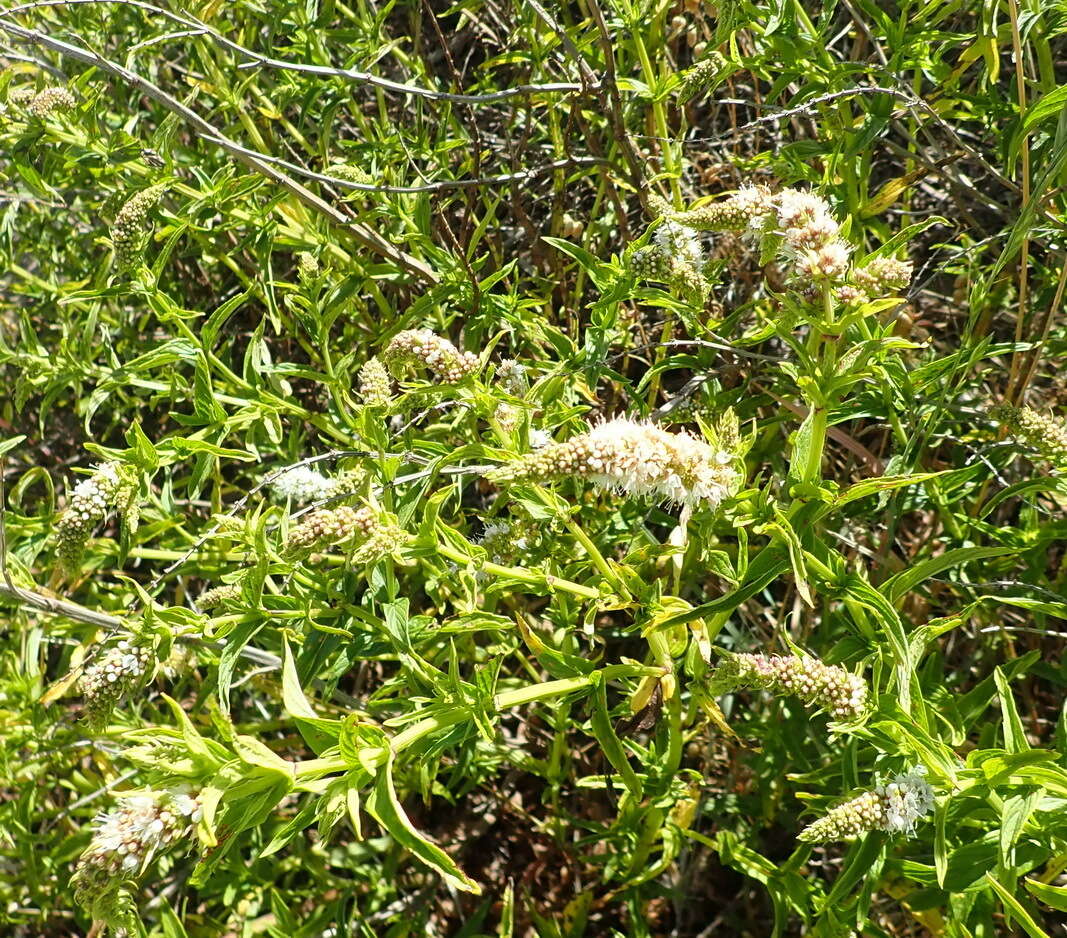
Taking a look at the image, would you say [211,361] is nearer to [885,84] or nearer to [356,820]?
[356,820]

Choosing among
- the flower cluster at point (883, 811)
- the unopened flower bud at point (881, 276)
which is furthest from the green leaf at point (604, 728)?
the unopened flower bud at point (881, 276)

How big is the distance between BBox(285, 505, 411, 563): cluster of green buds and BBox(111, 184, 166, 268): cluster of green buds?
952 millimetres

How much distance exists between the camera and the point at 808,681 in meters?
1.76

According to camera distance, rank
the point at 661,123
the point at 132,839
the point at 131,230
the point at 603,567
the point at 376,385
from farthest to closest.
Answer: the point at 661,123, the point at 131,230, the point at 376,385, the point at 603,567, the point at 132,839

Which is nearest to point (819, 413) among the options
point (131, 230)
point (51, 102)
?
point (131, 230)

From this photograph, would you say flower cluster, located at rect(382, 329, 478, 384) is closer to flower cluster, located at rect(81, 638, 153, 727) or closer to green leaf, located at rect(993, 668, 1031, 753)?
flower cluster, located at rect(81, 638, 153, 727)

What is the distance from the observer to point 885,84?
263 centimetres

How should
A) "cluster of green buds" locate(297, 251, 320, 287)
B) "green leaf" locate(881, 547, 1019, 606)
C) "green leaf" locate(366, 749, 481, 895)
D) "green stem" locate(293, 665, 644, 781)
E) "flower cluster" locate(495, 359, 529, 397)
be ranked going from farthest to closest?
"cluster of green buds" locate(297, 251, 320, 287) < "flower cluster" locate(495, 359, 529, 397) < "green leaf" locate(881, 547, 1019, 606) < "green stem" locate(293, 665, 644, 781) < "green leaf" locate(366, 749, 481, 895)

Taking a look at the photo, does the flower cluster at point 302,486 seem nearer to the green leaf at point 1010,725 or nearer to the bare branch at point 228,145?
the bare branch at point 228,145

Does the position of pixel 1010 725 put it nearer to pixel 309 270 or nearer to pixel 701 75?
pixel 701 75

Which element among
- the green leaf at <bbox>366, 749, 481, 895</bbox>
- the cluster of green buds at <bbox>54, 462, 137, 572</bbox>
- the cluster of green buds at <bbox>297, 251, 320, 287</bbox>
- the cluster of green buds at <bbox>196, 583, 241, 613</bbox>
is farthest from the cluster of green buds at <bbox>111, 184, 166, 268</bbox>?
the green leaf at <bbox>366, 749, 481, 895</bbox>

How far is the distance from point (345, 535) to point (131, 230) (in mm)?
1059

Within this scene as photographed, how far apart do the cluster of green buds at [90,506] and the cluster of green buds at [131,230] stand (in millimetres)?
519

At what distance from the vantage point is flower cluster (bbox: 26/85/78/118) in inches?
103
